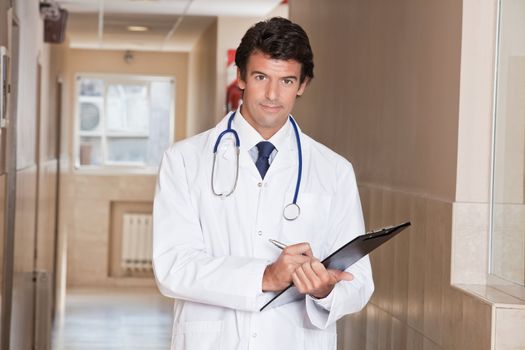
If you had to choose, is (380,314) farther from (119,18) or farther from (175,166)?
(119,18)

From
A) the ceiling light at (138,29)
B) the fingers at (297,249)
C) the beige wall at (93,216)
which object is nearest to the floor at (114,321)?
the beige wall at (93,216)

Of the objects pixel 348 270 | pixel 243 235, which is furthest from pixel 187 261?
pixel 348 270

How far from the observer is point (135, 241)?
1244 cm

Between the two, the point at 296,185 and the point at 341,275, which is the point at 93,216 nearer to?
the point at 296,185

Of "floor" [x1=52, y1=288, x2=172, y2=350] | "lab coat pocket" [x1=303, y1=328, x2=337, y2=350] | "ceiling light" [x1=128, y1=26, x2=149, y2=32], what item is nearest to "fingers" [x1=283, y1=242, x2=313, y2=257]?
"lab coat pocket" [x1=303, y1=328, x2=337, y2=350]

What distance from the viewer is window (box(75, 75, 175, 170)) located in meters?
13.1

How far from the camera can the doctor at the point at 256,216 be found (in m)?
2.31

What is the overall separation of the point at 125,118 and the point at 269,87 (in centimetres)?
1103

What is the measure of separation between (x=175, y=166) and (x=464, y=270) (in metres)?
0.97

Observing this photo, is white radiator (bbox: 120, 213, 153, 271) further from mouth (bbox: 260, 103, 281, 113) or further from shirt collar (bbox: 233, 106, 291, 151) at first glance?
mouth (bbox: 260, 103, 281, 113)

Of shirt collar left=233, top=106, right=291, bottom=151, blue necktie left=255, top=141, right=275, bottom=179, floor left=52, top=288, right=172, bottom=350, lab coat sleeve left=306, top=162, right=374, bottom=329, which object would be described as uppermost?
shirt collar left=233, top=106, right=291, bottom=151

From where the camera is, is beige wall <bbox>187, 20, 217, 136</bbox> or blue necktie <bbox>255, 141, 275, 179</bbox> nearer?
blue necktie <bbox>255, 141, 275, 179</bbox>

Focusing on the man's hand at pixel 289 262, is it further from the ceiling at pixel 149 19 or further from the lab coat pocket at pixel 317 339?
the ceiling at pixel 149 19

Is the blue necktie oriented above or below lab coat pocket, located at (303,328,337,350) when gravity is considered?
above
